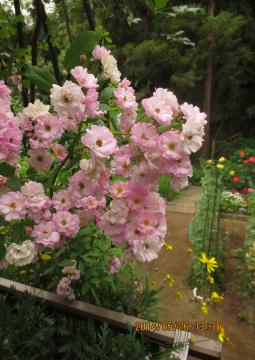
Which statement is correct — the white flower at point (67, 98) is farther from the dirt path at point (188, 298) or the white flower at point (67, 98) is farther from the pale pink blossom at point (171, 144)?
the dirt path at point (188, 298)

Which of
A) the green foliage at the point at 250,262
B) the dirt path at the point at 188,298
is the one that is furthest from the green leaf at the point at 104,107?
the green foliage at the point at 250,262

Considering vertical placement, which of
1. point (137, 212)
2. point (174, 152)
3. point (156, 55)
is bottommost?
point (137, 212)

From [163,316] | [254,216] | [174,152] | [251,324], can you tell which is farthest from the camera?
[254,216]

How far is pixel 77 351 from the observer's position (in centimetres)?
96

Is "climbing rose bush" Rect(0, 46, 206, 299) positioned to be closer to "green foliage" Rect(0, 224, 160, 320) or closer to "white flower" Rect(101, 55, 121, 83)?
"white flower" Rect(101, 55, 121, 83)

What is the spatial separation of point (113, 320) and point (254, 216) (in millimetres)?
2291

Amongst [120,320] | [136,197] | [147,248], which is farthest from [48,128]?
[120,320]

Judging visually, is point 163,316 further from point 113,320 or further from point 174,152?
point 174,152

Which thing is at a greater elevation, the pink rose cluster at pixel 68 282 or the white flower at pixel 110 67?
the white flower at pixel 110 67

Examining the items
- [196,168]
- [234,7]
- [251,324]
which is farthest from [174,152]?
[234,7]

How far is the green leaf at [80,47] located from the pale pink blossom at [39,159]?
0.72 ft

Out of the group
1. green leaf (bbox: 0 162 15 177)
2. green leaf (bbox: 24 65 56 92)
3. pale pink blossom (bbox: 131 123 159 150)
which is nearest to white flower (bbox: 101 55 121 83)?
green leaf (bbox: 24 65 56 92)

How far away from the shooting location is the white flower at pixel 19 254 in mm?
891

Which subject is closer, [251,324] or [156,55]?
[251,324]
